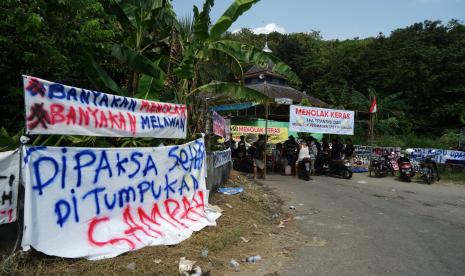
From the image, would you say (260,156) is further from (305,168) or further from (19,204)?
(19,204)

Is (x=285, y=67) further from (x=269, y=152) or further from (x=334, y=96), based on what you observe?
(x=334, y=96)

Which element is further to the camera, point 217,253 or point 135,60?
point 135,60

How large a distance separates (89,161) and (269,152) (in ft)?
45.4

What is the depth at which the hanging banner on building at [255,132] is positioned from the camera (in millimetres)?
21109

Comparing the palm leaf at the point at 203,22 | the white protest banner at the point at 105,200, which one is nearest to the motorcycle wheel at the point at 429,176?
the palm leaf at the point at 203,22

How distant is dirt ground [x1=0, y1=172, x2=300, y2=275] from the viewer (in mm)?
4445

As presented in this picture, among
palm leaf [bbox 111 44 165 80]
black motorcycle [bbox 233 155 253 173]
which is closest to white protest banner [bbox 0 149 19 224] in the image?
palm leaf [bbox 111 44 165 80]

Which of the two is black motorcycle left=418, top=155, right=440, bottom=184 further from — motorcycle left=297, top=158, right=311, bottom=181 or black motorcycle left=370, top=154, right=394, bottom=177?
motorcycle left=297, top=158, right=311, bottom=181

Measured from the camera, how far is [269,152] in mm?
18422

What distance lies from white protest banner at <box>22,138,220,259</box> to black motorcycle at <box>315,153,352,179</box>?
32.4 ft

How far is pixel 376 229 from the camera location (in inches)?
297

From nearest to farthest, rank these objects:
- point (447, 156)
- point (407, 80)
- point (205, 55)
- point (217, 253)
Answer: point (217, 253) → point (205, 55) → point (447, 156) → point (407, 80)

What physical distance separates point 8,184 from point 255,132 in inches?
711

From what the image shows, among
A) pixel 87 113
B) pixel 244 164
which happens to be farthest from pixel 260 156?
pixel 87 113
